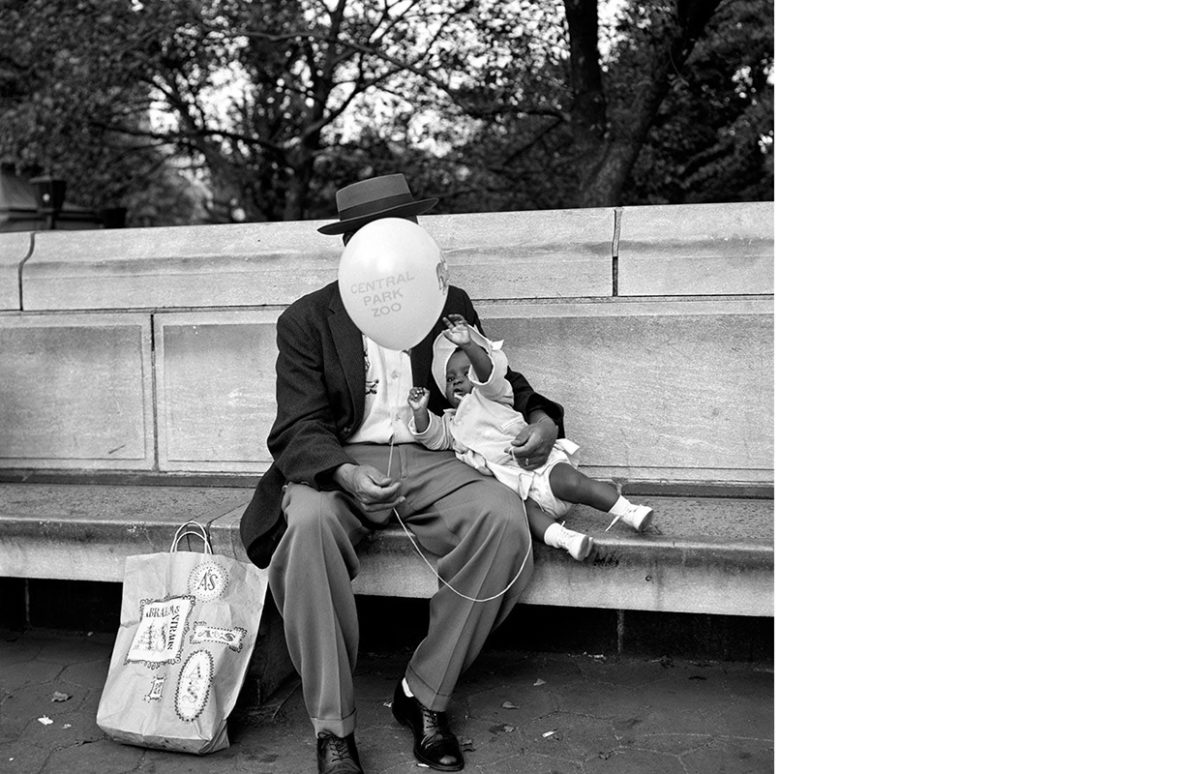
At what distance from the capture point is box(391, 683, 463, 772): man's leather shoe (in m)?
3.11

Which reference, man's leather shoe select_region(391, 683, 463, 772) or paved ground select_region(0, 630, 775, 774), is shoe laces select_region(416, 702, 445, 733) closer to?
man's leather shoe select_region(391, 683, 463, 772)

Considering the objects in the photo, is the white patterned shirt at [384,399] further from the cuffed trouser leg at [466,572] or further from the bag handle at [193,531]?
the bag handle at [193,531]

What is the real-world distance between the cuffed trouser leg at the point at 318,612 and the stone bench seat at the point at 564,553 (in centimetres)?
32

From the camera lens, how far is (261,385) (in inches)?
168

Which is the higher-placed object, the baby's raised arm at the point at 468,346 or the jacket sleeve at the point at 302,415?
the baby's raised arm at the point at 468,346

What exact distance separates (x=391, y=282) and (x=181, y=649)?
117 cm

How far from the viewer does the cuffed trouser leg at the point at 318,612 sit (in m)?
3.02

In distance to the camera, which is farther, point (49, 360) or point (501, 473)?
point (49, 360)

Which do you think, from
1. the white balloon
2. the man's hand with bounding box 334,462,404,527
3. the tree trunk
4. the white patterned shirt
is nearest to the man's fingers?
the man's hand with bounding box 334,462,404,527

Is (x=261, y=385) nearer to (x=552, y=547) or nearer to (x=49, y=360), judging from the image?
(x=49, y=360)

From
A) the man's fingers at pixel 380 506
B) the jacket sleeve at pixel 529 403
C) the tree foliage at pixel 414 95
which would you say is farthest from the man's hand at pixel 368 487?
the tree foliage at pixel 414 95
